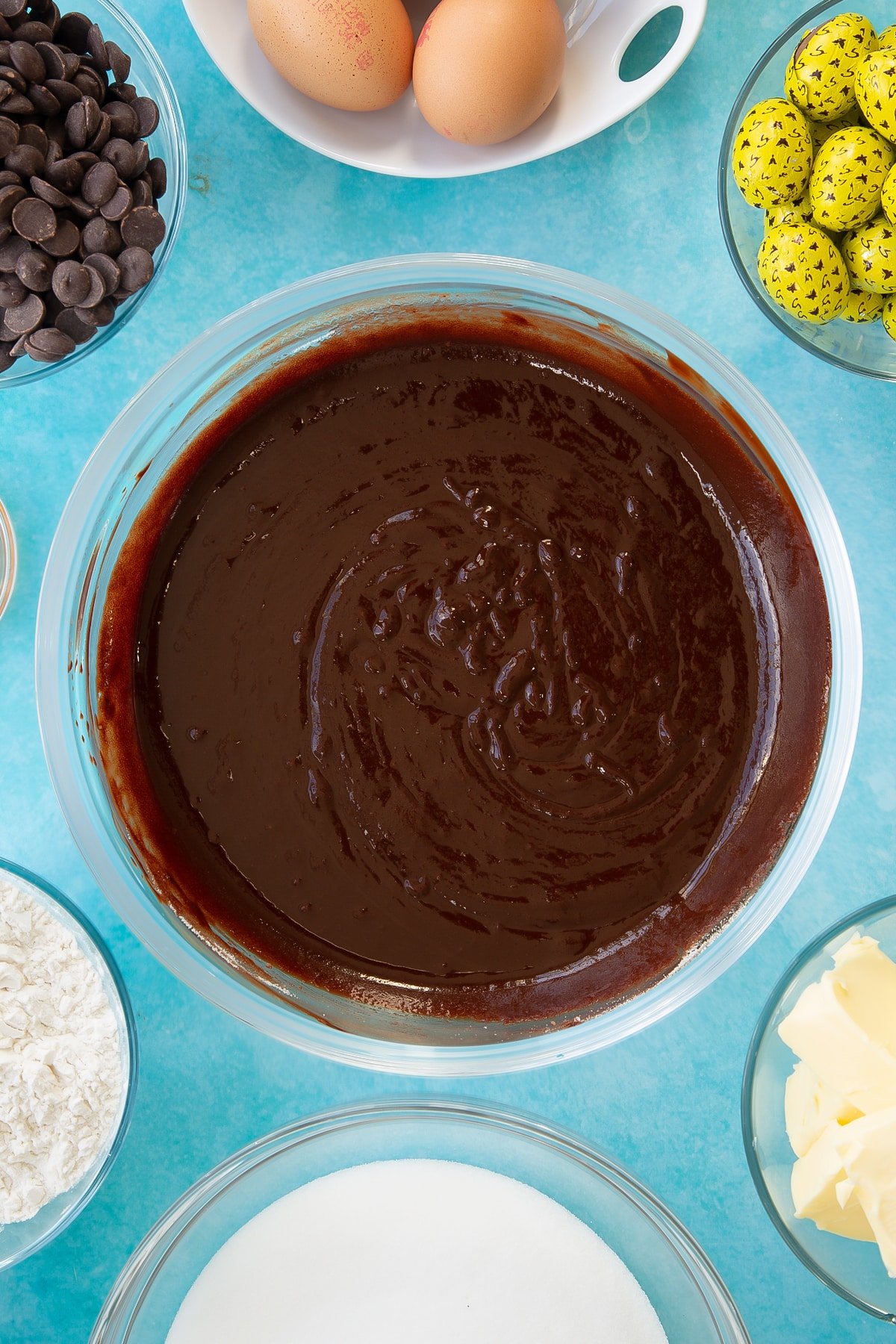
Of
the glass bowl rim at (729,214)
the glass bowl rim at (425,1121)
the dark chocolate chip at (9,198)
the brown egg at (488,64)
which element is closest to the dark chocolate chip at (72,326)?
the dark chocolate chip at (9,198)

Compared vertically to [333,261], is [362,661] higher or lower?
lower

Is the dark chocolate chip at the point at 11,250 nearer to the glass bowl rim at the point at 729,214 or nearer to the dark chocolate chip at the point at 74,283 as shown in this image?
the dark chocolate chip at the point at 74,283

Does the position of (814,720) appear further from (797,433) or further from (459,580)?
(459,580)

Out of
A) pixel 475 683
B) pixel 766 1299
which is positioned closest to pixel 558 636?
pixel 475 683

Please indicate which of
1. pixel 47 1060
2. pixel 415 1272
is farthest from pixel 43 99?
pixel 415 1272

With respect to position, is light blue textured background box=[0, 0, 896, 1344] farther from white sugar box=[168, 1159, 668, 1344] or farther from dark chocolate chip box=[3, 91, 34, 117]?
dark chocolate chip box=[3, 91, 34, 117]

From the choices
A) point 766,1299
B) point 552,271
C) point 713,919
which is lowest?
point 766,1299

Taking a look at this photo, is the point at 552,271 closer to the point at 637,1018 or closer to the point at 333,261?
the point at 333,261
